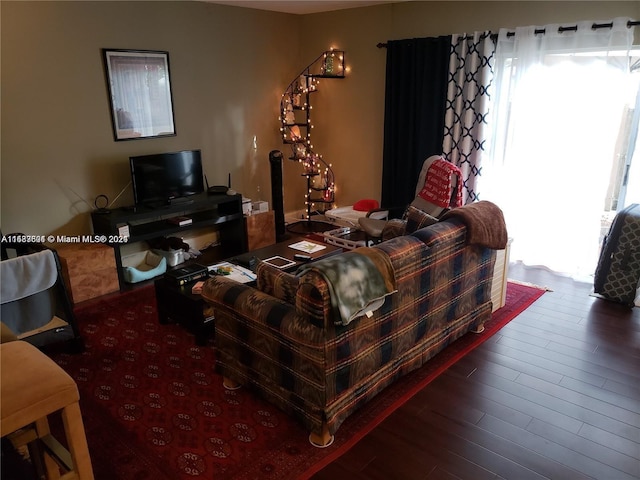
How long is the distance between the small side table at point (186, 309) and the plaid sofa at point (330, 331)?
1.42 ft

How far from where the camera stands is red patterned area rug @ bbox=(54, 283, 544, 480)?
6.97ft

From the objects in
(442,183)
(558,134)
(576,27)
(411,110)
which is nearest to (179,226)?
(442,183)

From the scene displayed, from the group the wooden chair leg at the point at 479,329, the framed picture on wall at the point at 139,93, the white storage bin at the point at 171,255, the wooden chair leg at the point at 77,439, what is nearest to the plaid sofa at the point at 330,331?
the wooden chair leg at the point at 479,329

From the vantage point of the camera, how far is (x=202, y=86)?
15.9ft

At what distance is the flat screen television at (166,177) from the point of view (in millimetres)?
4215

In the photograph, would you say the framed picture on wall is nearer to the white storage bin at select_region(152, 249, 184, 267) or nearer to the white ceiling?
the white ceiling

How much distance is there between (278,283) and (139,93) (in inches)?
114

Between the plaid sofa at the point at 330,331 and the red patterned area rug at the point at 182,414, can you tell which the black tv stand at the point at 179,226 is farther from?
the plaid sofa at the point at 330,331

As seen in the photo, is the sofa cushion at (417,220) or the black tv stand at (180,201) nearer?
the sofa cushion at (417,220)

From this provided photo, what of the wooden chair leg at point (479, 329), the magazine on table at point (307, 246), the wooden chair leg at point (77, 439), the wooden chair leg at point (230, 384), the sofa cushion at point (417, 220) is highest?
the sofa cushion at point (417, 220)

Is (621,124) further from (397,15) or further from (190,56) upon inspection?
(190,56)

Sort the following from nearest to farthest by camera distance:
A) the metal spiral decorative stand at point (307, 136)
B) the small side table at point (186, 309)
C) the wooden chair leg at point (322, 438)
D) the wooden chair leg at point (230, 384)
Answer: the wooden chair leg at point (322, 438) → the wooden chair leg at point (230, 384) → the small side table at point (186, 309) → the metal spiral decorative stand at point (307, 136)

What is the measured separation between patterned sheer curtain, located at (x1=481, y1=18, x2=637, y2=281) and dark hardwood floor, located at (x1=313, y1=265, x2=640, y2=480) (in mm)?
1096

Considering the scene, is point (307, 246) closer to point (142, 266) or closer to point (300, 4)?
point (142, 266)
